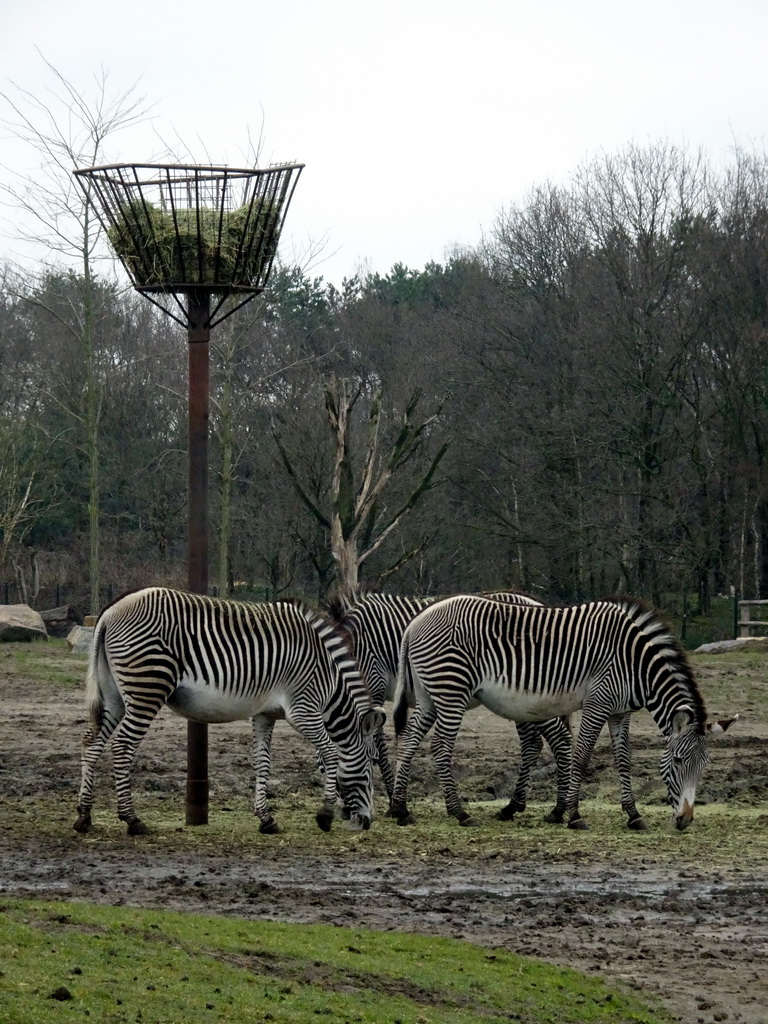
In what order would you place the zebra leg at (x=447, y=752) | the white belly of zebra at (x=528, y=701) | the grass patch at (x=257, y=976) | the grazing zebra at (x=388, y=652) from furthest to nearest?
the grazing zebra at (x=388, y=652)
the white belly of zebra at (x=528, y=701)
the zebra leg at (x=447, y=752)
the grass patch at (x=257, y=976)

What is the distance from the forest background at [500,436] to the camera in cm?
3216

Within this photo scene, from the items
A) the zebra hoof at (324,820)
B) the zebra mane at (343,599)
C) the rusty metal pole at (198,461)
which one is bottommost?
the zebra hoof at (324,820)

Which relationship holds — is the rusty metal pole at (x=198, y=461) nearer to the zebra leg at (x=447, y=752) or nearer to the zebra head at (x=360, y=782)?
the zebra head at (x=360, y=782)

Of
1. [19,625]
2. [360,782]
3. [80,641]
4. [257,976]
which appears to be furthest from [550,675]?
[19,625]

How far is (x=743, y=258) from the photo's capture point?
32.9 m

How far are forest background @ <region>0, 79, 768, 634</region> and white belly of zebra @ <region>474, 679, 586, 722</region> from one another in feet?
48.5

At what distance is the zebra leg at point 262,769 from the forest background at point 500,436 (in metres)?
15.5

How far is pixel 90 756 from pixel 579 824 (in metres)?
4.05

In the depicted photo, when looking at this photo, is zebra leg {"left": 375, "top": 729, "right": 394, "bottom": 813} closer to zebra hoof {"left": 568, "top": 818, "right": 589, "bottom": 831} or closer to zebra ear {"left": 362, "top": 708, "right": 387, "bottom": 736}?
zebra ear {"left": 362, "top": 708, "right": 387, "bottom": 736}

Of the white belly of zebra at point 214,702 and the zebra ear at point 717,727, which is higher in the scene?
the white belly of zebra at point 214,702

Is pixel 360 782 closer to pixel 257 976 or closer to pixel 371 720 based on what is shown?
pixel 371 720

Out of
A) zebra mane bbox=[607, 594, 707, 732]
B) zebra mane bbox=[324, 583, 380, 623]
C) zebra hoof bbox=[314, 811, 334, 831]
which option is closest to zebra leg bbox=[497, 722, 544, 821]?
zebra mane bbox=[607, 594, 707, 732]

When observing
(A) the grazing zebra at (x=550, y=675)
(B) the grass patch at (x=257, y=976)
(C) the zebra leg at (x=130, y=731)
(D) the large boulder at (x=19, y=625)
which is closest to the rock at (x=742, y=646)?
(D) the large boulder at (x=19, y=625)

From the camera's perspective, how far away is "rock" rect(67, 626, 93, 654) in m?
24.3
